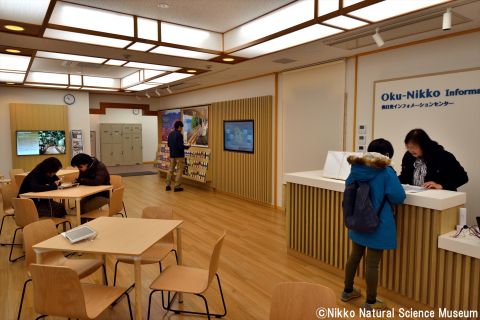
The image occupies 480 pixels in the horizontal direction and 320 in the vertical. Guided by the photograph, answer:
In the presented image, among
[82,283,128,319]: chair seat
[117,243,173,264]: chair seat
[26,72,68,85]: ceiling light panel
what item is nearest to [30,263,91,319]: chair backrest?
[82,283,128,319]: chair seat

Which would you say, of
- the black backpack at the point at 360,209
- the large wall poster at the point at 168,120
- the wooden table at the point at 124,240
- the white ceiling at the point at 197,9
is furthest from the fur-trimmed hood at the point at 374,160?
the large wall poster at the point at 168,120

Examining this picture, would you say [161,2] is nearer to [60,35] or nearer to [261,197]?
[60,35]

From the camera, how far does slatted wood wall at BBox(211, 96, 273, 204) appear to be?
6879mm

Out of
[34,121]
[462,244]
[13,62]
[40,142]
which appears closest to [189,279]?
[462,244]

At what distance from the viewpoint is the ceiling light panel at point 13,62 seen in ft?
16.8

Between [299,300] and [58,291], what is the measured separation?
5.07 ft

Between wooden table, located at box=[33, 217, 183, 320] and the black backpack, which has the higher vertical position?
the black backpack

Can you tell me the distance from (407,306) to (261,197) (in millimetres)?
4281

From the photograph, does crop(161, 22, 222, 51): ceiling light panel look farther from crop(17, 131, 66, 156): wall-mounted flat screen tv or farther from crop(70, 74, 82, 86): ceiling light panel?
crop(17, 131, 66, 156): wall-mounted flat screen tv

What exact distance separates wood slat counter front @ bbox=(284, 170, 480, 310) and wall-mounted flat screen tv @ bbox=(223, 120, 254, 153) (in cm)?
371

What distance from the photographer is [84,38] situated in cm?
393

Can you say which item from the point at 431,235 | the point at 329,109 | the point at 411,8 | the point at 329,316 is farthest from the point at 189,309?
the point at 329,109

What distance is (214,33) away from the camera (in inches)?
182

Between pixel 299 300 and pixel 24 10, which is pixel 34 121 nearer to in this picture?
pixel 24 10
